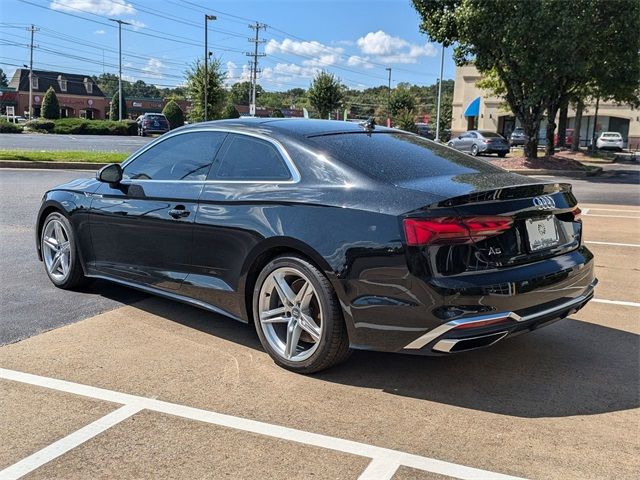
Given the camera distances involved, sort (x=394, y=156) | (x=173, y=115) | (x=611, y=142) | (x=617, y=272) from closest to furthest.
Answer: (x=394, y=156), (x=617, y=272), (x=611, y=142), (x=173, y=115)

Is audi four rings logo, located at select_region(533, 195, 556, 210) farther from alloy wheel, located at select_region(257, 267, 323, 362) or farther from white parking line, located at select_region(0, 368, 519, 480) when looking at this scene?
white parking line, located at select_region(0, 368, 519, 480)

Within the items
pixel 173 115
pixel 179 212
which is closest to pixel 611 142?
pixel 173 115

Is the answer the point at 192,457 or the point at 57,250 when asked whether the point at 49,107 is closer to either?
the point at 57,250

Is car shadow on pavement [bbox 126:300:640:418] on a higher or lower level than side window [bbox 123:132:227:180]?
lower

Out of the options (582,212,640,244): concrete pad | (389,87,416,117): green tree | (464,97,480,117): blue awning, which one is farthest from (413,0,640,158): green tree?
(389,87,416,117): green tree

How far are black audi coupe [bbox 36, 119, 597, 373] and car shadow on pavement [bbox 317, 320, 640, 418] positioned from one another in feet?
1.20

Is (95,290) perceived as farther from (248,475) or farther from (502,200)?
(502,200)

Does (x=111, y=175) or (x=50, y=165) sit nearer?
(x=111, y=175)

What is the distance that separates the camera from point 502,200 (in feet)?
11.8

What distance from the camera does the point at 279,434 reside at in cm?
319

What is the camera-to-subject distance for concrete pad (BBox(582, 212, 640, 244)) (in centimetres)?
888

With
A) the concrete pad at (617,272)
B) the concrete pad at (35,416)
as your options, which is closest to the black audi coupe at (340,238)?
the concrete pad at (35,416)

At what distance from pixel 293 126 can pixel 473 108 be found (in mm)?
55608

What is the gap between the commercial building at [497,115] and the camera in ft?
184
